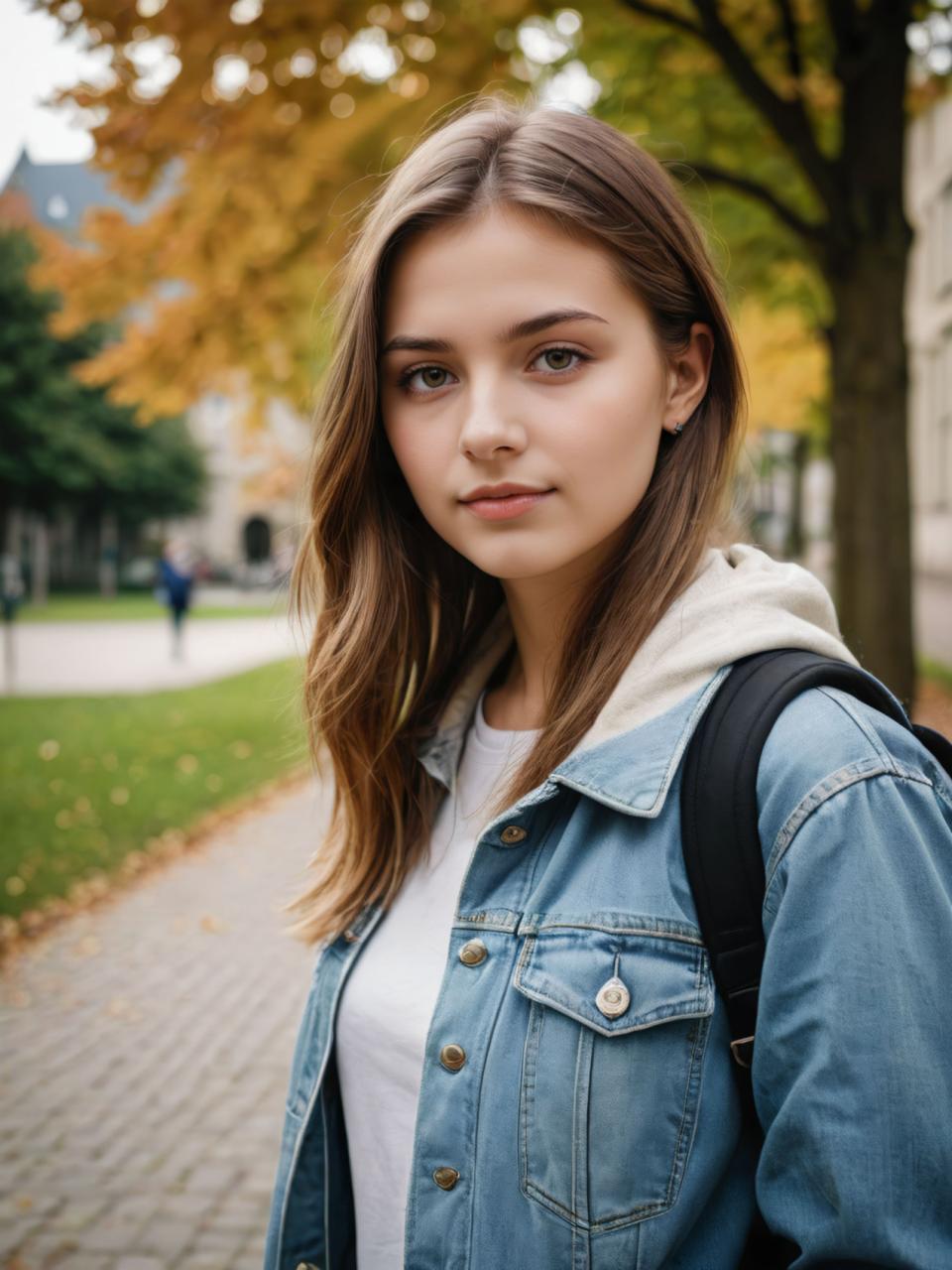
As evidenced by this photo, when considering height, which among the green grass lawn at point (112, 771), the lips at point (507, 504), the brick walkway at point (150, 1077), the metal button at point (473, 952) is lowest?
the brick walkway at point (150, 1077)

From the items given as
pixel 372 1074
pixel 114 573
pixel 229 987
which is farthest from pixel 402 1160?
pixel 114 573

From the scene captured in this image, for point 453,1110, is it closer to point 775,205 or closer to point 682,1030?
point 682,1030

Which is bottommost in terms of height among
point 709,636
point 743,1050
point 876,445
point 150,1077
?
point 150,1077

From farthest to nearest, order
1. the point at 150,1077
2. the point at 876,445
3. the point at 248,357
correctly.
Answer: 1. the point at 248,357
2. the point at 876,445
3. the point at 150,1077

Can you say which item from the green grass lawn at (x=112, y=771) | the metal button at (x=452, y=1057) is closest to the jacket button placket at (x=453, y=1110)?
the metal button at (x=452, y=1057)

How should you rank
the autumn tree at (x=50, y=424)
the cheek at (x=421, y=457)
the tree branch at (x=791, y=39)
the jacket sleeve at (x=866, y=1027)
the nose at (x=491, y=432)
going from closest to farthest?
1. the jacket sleeve at (x=866, y=1027)
2. the nose at (x=491, y=432)
3. the cheek at (x=421, y=457)
4. the tree branch at (x=791, y=39)
5. the autumn tree at (x=50, y=424)

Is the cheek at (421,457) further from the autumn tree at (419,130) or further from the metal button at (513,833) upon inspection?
the autumn tree at (419,130)

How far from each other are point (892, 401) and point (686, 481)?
19.3ft

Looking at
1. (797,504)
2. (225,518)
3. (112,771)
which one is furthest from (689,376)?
(225,518)

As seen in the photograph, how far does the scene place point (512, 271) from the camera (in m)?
1.42

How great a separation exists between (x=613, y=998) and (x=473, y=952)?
0.25 metres

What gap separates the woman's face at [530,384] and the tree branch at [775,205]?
6050 mm

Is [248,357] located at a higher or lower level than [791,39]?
lower

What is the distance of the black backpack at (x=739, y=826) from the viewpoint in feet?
3.93
